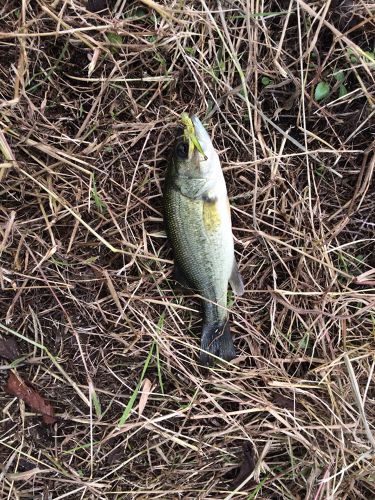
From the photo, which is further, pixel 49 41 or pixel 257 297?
pixel 257 297

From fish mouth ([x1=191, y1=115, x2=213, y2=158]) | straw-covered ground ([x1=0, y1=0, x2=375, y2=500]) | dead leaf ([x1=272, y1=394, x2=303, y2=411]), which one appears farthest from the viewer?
dead leaf ([x1=272, y1=394, x2=303, y2=411])

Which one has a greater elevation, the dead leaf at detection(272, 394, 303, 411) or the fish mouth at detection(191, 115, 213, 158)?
the fish mouth at detection(191, 115, 213, 158)

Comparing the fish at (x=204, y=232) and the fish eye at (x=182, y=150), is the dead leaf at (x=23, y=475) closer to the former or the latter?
the fish at (x=204, y=232)

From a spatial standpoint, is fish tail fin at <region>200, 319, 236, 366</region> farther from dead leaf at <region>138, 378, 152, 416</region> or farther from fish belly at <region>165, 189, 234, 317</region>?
dead leaf at <region>138, 378, 152, 416</region>

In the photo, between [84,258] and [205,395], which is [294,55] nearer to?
Answer: [84,258]

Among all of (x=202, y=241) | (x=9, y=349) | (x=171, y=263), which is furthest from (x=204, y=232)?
(x=9, y=349)

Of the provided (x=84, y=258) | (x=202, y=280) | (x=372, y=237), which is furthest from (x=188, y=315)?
(x=372, y=237)

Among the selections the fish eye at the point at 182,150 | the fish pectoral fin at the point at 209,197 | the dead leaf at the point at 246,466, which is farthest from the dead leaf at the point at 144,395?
the fish eye at the point at 182,150

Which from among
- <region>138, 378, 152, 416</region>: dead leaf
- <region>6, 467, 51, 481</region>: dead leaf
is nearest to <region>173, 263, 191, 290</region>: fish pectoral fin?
<region>138, 378, 152, 416</region>: dead leaf

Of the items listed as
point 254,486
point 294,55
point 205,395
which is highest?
point 294,55
